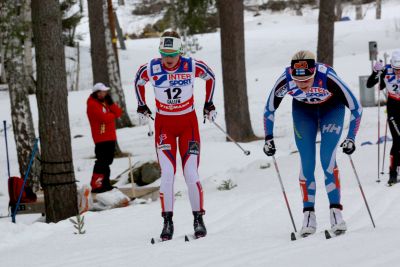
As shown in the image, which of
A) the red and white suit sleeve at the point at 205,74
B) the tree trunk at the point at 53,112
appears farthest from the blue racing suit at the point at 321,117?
the tree trunk at the point at 53,112

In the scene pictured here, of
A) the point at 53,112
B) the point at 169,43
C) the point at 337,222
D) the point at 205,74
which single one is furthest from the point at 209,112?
the point at 53,112

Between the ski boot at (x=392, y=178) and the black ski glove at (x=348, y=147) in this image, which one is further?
the ski boot at (x=392, y=178)

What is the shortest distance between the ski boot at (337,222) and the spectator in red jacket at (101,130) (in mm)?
5844

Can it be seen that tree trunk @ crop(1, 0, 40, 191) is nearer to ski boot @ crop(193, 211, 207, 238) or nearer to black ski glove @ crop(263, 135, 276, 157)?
ski boot @ crop(193, 211, 207, 238)

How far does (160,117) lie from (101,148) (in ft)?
15.3

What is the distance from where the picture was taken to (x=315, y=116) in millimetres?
6848

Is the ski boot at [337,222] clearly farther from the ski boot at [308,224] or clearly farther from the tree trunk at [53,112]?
the tree trunk at [53,112]

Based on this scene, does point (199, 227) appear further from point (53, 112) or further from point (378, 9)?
point (378, 9)

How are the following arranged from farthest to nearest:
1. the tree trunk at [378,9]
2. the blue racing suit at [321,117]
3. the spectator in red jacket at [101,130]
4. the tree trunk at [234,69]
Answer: the tree trunk at [378,9], the tree trunk at [234,69], the spectator in red jacket at [101,130], the blue racing suit at [321,117]

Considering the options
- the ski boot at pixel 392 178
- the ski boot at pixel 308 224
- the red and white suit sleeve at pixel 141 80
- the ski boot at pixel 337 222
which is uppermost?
the red and white suit sleeve at pixel 141 80

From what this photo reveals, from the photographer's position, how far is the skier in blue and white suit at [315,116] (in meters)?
6.48

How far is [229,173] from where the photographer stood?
13.0 meters

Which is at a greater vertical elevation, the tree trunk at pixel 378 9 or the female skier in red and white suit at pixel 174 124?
the female skier in red and white suit at pixel 174 124

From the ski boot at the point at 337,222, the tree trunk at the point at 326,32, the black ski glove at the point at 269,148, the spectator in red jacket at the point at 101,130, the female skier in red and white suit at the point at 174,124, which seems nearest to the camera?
the ski boot at the point at 337,222
